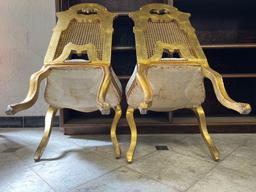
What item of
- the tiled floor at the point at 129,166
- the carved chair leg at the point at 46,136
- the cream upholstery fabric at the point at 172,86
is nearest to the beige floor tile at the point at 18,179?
the tiled floor at the point at 129,166

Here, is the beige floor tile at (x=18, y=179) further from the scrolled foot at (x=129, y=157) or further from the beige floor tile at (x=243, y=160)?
the beige floor tile at (x=243, y=160)

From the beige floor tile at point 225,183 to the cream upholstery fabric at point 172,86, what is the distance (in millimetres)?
486

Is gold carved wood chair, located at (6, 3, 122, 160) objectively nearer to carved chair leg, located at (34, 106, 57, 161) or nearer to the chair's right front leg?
carved chair leg, located at (34, 106, 57, 161)

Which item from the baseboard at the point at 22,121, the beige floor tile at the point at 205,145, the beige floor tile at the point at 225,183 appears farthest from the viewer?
the baseboard at the point at 22,121

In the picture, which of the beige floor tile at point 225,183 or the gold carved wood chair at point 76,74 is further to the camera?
the gold carved wood chair at point 76,74

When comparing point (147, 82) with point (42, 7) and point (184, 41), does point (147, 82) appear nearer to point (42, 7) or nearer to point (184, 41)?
point (184, 41)

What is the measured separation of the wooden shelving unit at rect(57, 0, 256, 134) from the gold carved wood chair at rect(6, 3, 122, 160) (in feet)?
1.38

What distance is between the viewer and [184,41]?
164 centimetres

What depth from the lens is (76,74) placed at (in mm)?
1428

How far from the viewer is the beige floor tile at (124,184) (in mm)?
1168

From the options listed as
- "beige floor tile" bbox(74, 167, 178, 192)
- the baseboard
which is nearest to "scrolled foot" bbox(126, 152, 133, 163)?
"beige floor tile" bbox(74, 167, 178, 192)

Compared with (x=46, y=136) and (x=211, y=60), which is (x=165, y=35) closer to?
(x=211, y=60)

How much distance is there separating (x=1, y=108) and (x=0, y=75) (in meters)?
0.33

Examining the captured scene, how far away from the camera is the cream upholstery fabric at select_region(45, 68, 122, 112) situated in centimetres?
143
